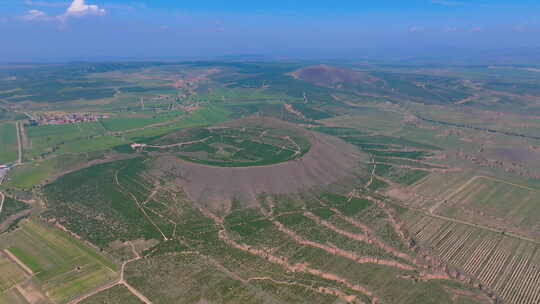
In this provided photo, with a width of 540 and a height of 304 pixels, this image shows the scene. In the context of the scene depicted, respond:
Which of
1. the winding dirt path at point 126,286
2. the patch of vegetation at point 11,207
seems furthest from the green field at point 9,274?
the patch of vegetation at point 11,207

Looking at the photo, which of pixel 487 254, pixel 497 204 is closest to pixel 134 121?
pixel 497 204

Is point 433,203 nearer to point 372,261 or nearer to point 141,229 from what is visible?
point 372,261

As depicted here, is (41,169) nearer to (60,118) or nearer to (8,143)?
(8,143)

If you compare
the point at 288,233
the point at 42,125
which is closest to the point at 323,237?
the point at 288,233

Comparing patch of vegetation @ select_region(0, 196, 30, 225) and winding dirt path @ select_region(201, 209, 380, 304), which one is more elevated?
patch of vegetation @ select_region(0, 196, 30, 225)

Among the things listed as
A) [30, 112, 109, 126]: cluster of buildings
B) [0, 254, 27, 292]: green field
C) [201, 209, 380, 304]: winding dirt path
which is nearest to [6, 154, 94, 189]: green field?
[0, 254, 27, 292]: green field

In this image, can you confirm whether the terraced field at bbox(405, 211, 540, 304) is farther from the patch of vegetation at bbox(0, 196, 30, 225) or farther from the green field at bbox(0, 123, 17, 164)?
the green field at bbox(0, 123, 17, 164)

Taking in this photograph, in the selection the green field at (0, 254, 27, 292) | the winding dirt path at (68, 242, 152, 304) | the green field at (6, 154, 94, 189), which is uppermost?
the green field at (6, 154, 94, 189)
